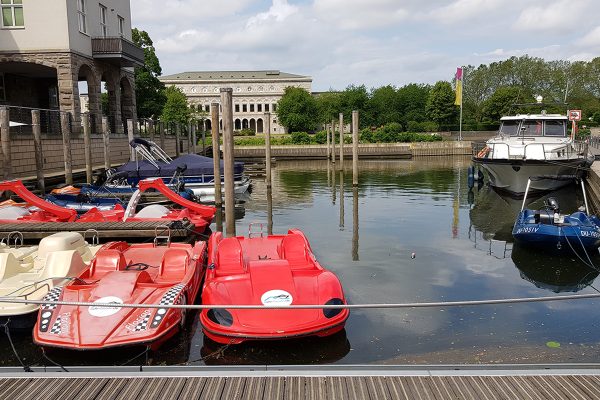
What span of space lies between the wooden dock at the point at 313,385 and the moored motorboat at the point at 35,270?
290 cm

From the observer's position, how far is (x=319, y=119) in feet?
292

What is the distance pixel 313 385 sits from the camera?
Result: 4.95 m

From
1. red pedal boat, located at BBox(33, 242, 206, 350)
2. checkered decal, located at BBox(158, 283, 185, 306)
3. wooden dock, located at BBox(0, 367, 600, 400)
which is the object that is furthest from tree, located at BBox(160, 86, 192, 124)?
wooden dock, located at BBox(0, 367, 600, 400)

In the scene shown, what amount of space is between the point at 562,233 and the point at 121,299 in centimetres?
1059

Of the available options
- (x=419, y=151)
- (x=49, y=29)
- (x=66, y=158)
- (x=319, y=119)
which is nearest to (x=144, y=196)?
(x=66, y=158)

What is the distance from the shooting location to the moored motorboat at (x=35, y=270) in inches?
305

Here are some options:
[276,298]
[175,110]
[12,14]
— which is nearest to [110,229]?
[276,298]

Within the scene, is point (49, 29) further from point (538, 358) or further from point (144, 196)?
point (538, 358)

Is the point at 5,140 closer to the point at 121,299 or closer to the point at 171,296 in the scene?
the point at 121,299

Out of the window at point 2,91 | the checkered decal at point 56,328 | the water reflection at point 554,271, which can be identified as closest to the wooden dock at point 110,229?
the checkered decal at point 56,328

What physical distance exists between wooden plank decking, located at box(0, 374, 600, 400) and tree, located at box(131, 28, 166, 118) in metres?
47.9

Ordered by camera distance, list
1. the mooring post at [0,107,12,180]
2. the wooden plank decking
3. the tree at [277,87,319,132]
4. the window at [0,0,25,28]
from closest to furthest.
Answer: the wooden plank decking
the mooring post at [0,107,12,180]
the window at [0,0,25,28]
the tree at [277,87,319,132]

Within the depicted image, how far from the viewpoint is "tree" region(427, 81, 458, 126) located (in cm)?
7781

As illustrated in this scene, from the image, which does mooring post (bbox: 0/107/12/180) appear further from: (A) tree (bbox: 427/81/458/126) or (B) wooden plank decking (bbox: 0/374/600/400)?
(A) tree (bbox: 427/81/458/126)
